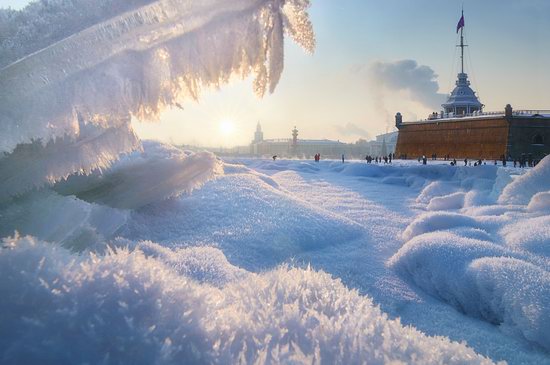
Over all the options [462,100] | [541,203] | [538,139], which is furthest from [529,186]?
[462,100]

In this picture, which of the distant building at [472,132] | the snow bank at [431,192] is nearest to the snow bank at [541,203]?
the snow bank at [431,192]

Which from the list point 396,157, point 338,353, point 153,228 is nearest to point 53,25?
point 338,353

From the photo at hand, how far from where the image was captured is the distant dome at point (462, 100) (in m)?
36.7

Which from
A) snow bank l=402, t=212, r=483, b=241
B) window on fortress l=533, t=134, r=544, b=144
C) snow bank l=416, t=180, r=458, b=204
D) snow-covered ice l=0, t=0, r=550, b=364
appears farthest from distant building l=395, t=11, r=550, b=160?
snow-covered ice l=0, t=0, r=550, b=364

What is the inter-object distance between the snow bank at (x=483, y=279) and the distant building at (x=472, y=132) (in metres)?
28.6

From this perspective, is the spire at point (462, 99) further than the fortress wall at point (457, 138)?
Yes

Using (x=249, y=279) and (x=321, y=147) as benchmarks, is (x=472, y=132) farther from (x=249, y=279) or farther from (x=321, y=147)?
(x=321, y=147)

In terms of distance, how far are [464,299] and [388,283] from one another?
27.5 inches

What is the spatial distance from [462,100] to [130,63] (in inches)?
1631

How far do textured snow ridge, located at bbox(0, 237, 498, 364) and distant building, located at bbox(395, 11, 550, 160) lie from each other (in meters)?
32.0

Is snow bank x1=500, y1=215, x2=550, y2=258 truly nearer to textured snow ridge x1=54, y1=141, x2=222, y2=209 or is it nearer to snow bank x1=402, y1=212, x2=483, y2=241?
snow bank x1=402, y1=212, x2=483, y2=241

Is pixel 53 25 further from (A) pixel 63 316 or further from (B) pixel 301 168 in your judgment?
(B) pixel 301 168

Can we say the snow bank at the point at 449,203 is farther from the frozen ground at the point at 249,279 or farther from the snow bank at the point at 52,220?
the snow bank at the point at 52,220

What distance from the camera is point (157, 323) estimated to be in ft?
2.71
